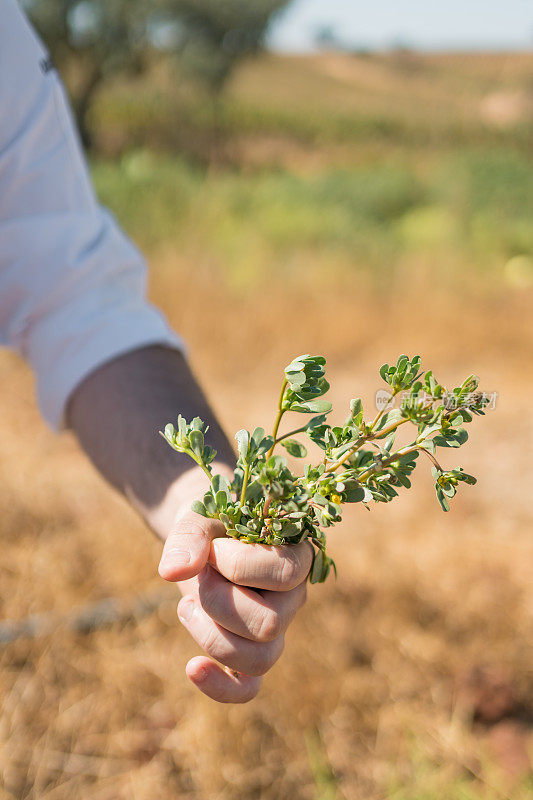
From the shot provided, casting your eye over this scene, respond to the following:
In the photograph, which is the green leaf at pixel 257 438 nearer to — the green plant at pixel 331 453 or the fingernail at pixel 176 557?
the green plant at pixel 331 453

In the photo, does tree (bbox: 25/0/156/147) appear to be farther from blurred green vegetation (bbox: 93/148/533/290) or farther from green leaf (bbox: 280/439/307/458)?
green leaf (bbox: 280/439/307/458)

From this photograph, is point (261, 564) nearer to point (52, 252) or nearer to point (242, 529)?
point (242, 529)

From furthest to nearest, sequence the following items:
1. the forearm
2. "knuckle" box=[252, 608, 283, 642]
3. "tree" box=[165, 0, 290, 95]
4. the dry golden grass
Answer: "tree" box=[165, 0, 290, 95] → the dry golden grass → the forearm → "knuckle" box=[252, 608, 283, 642]

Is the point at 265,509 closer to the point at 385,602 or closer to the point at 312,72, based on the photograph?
the point at 385,602

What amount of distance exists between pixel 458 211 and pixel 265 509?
7648mm

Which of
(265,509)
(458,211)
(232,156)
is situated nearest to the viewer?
(265,509)

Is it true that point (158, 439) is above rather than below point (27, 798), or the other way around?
above

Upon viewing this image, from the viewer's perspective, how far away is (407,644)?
1.81 meters

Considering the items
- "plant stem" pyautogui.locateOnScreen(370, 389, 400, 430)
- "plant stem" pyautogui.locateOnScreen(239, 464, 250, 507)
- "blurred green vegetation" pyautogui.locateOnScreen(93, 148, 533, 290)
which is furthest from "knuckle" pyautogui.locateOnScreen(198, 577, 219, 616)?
"blurred green vegetation" pyautogui.locateOnScreen(93, 148, 533, 290)

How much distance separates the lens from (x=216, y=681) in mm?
621

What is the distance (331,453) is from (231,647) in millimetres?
241

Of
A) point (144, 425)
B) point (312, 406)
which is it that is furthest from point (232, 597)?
point (144, 425)

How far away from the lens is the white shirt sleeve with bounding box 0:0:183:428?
100cm

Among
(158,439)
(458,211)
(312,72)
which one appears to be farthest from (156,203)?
(312,72)
